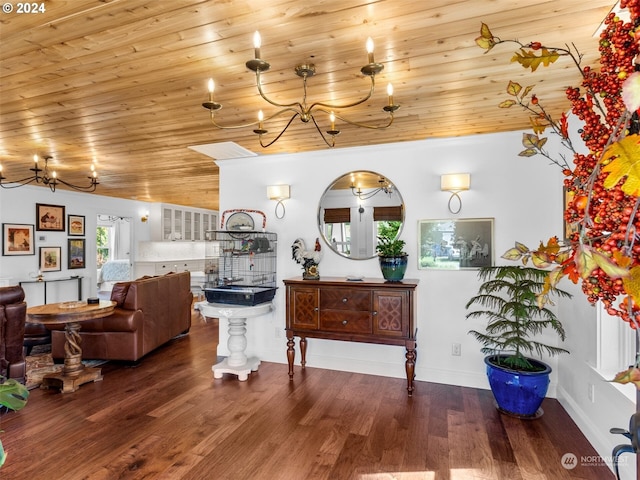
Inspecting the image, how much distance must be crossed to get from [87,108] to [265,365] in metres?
3.00

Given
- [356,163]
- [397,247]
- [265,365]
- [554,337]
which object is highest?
[356,163]

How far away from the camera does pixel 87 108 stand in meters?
2.74

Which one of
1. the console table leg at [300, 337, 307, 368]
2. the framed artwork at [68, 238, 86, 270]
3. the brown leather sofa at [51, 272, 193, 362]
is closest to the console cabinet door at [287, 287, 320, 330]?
the console table leg at [300, 337, 307, 368]

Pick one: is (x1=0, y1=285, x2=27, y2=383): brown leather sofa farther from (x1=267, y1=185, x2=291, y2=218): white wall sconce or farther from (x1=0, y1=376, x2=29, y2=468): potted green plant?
(x1=0, y1=376, x2=29, y2=468): potted green plant

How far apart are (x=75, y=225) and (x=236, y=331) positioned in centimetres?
524

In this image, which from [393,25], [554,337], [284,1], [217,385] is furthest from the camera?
[217,385]

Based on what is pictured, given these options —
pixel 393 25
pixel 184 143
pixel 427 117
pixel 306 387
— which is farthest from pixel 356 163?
pixel 306 387

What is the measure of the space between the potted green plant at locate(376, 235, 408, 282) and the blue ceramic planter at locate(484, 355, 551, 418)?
1.10 m

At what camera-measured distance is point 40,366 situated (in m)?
3.81

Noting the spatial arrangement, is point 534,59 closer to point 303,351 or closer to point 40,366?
point 303,351

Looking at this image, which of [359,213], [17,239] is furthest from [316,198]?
[17,239]

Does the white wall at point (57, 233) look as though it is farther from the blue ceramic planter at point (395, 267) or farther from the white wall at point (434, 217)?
the blue ceramic planter at point (395, 267)

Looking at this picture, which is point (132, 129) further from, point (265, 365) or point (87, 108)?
point (265, 365)

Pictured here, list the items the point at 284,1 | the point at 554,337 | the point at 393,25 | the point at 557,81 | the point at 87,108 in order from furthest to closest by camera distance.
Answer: the point at 554,337 → the point at 87,108 → the point at 557,81 → the point at 393,25 → the point at 284,1
